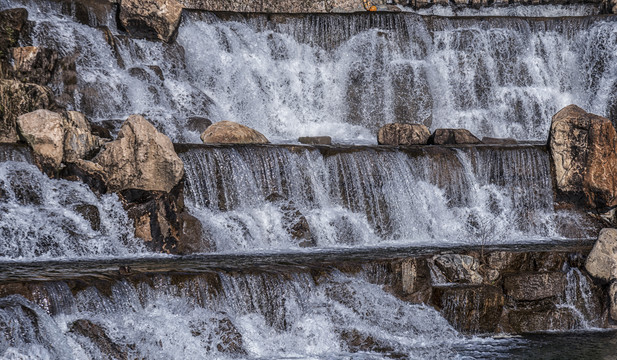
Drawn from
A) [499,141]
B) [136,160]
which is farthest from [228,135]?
[499,141]

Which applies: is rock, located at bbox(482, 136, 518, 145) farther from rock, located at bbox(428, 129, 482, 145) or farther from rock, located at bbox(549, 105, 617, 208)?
rock, located at bbox(549, 105, 617, 208)

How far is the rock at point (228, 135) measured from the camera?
63.5 feet

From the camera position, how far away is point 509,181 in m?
18.8

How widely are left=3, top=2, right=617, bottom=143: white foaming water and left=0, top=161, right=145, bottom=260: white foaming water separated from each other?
7666 mm

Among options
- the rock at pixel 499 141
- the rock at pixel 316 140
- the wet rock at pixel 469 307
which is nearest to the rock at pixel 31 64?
the rock at pixel 316 140

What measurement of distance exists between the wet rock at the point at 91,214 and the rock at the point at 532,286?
6872 mm

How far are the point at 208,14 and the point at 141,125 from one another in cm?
936

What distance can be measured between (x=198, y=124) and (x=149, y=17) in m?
3.88

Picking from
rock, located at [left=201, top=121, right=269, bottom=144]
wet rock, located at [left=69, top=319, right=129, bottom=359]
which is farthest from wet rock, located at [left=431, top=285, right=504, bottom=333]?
rock, located at [left=201, top=121, right=269, bottom=144]

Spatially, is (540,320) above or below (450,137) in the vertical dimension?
below

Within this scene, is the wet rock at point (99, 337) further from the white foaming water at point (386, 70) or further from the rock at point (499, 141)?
the rock at point (499, 141)

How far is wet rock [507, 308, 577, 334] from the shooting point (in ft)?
44.3

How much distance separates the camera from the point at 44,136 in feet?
50.7

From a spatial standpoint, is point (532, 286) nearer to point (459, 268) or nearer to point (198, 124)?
point (459, 268)
